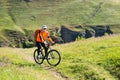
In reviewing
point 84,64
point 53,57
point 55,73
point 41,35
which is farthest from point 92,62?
point 41,35

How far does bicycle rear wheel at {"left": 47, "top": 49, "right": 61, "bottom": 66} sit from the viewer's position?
2740 centimetres

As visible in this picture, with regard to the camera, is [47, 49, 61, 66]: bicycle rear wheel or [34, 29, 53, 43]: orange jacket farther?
[47, 49, 61, 66]: bicycle rear wheel

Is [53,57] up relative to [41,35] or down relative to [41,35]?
down

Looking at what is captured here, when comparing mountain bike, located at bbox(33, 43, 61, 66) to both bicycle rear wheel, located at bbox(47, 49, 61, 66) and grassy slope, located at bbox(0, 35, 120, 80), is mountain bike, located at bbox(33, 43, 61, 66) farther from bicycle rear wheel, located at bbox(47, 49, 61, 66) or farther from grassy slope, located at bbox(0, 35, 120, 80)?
grassy slope, located at bbox(0, 35, 120, 80)

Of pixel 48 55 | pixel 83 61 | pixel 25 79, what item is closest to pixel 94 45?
pixel 83 61

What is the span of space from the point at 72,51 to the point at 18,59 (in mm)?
6982

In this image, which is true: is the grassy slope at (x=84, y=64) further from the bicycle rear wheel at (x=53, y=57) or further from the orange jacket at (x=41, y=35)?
the orange jacket at (x=41, y=35)

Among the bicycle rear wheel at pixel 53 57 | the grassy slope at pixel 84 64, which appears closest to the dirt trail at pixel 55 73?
the grassy slope at pixel 84 64

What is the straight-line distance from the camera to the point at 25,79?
1553cm

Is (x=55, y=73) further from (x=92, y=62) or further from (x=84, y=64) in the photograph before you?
(x=92, y=62)

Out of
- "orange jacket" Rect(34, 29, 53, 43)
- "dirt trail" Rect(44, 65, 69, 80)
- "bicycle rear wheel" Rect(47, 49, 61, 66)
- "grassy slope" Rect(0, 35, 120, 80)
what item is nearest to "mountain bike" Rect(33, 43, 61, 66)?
"bicycle rear wheel" Rect(47, 49, 61, 66)

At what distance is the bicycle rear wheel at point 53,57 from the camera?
27.4 metres

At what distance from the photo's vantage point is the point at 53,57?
27.7 meters

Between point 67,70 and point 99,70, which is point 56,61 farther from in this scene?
point 99,70
